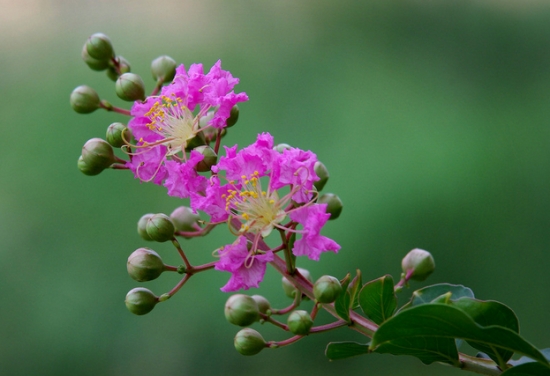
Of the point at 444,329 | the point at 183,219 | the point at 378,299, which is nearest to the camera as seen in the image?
the point at 444,329

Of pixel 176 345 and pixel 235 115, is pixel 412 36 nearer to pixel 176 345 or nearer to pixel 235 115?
pixel 176 345

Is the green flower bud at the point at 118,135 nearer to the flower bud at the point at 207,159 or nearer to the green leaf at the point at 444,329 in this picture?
the flower bud at the point at 207,159

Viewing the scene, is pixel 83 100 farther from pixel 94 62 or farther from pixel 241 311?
pixel 241 311

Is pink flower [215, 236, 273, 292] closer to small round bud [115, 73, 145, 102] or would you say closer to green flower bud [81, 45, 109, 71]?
small round bud [115, 73, 145, 102]

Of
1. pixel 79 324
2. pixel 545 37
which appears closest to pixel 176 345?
pixel 79 324

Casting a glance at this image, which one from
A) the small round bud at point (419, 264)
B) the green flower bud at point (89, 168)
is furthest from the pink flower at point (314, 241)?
the green flower bud at point (89, 168)

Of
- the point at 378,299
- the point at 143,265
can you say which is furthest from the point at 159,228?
the point at 378,299
